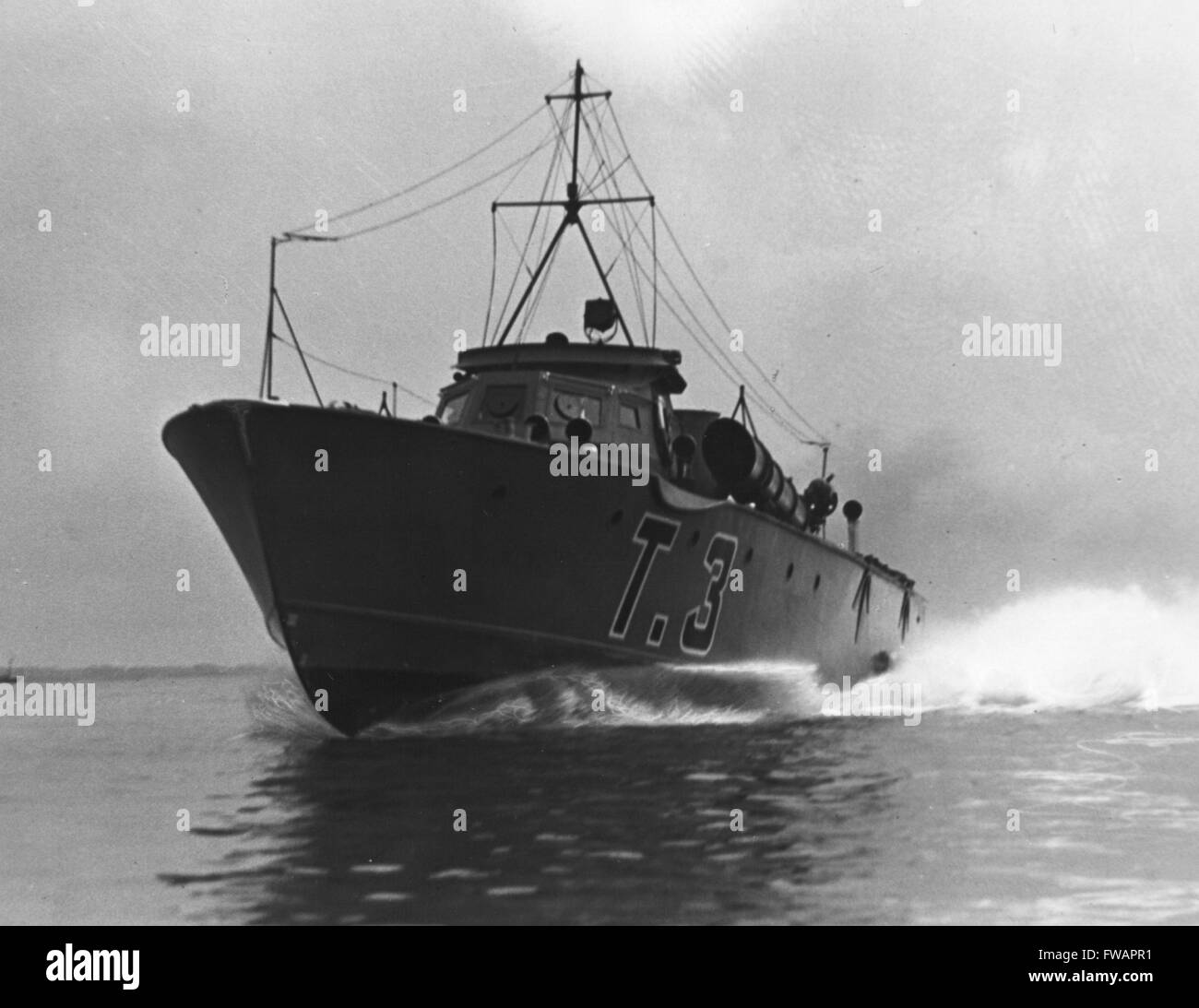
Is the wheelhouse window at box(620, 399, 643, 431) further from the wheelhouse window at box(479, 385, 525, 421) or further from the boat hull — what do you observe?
the boat hull

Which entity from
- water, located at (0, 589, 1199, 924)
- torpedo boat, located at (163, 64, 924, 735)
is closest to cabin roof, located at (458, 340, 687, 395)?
torpedo boat, located at (163, 64, 924, 735)

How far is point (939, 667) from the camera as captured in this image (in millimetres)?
40375

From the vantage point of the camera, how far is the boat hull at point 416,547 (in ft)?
52.1

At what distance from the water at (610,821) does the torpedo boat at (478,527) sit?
731 mm

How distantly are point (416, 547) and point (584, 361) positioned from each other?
5902 mm

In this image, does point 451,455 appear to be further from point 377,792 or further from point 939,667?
point 939,667

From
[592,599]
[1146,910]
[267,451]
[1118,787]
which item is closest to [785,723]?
[592,599]

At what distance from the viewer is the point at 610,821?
11.0 m

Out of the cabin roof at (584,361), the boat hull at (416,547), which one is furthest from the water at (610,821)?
the cabin roof at (584,361)

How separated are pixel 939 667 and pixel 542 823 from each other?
31419 mm

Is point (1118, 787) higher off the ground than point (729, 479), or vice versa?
point (729, 479)

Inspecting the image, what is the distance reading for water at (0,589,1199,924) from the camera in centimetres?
834

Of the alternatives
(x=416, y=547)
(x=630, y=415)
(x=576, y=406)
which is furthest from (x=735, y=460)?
(x=416, y=547)

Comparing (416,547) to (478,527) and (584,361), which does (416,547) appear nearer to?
(478,527)
